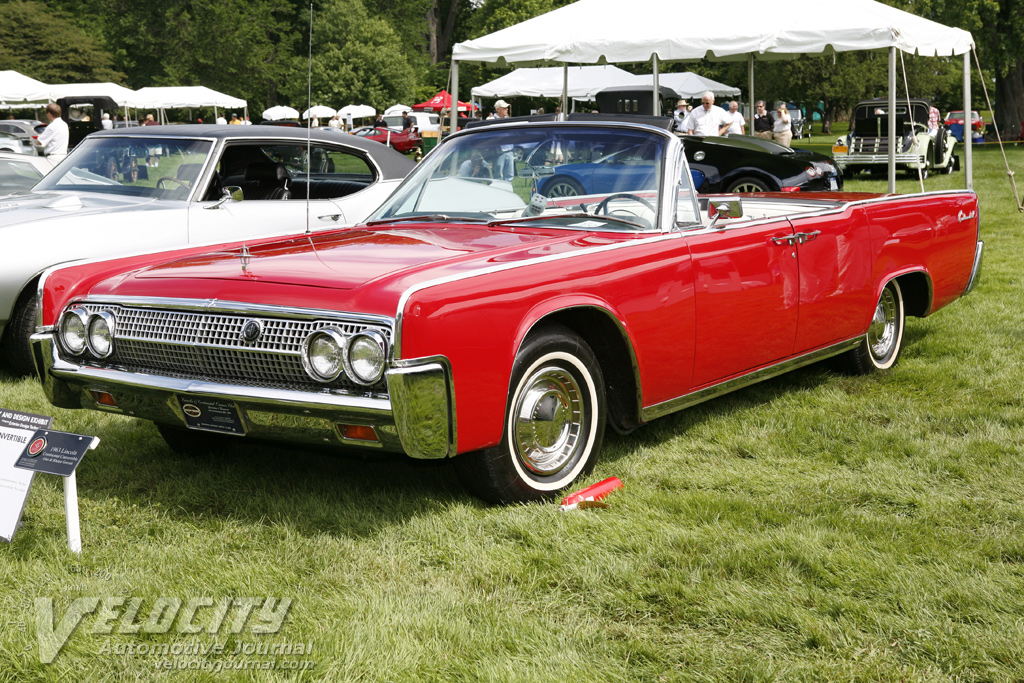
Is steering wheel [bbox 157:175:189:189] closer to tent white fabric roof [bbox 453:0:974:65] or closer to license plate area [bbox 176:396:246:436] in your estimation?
license plate area [bbox 176:396:246:436]

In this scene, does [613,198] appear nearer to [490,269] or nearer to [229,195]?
[490,269]

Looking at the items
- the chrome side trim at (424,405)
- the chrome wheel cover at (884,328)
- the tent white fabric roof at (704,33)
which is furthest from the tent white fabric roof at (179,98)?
the chrome side trim at (424,405)

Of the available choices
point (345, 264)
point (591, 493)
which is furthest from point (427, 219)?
point (591, 493)

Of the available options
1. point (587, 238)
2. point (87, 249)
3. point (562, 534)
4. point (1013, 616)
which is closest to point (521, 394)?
point (562, 534)

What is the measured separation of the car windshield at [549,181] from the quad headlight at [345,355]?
1.49m

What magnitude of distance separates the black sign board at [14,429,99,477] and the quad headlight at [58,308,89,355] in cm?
66

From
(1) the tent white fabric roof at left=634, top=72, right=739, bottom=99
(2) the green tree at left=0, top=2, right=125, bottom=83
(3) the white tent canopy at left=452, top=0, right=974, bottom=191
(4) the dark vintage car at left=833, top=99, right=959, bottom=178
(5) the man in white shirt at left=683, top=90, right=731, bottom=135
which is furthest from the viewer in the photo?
(2) the green tree at left=0, top=2, right=125, bottom=83

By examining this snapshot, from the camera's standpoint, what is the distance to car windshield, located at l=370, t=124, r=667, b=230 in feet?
15.7

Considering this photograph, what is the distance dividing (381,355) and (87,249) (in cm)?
382

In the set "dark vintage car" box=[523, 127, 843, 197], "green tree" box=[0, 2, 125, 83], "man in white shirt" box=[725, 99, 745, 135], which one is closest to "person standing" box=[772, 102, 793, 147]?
"man in white shirt" box=[725, 99, 745, 135]

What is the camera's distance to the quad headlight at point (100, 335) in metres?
4.12

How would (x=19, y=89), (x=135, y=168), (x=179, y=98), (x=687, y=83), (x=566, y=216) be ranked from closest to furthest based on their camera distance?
(x=566, y=216), (x=135, y=168), (x=19, y=89), (x=687, y=83), (x=179, y=98)

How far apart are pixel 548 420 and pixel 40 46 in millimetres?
57151

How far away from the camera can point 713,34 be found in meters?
14.1
